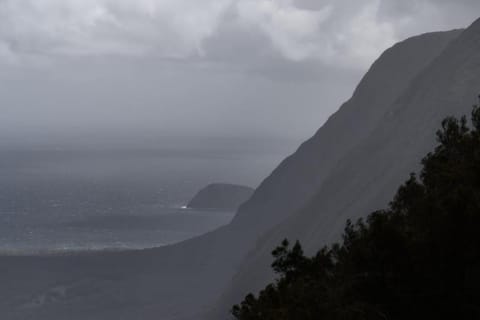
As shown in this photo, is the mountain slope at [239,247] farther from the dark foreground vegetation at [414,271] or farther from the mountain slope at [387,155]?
the dark foreground vegetation at [414,271]

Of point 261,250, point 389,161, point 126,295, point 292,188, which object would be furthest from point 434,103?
point 126,295

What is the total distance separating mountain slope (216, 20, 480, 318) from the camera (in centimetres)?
7081

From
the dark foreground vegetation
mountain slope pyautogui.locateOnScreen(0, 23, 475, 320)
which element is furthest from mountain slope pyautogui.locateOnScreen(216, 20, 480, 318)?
the dark foreground vegetation

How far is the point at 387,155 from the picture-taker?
7731cm

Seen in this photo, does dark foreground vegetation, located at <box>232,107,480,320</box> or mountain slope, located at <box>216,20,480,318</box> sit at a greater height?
mountain slope, located at <box>216,20,480,318</box>

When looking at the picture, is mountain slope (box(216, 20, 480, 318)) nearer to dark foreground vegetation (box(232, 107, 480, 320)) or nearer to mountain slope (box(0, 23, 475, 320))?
mountain slope (box(0, 23, 475, 320))

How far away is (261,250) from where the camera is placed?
9019 cm

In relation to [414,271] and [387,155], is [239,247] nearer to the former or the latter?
[387,155]

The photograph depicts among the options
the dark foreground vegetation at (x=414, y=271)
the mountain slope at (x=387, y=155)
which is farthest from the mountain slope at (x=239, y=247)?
the dark foreground vegetation at (x=414, y=271)

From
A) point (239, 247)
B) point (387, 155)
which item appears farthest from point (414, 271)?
point (239, 247)

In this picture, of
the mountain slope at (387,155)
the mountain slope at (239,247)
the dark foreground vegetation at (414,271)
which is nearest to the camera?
the dark foreground vegetation at (414,271)

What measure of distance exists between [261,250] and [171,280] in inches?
998

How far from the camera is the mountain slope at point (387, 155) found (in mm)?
70812

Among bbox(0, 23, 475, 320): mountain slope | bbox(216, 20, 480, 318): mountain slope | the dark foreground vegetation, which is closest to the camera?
the dark foreground vegetation
